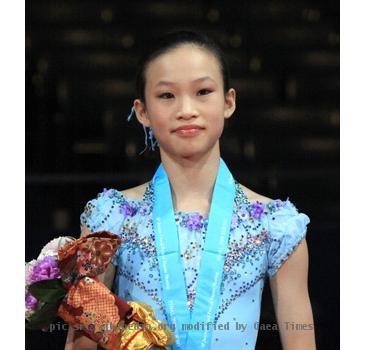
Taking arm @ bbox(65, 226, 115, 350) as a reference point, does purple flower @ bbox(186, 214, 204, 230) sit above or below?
above

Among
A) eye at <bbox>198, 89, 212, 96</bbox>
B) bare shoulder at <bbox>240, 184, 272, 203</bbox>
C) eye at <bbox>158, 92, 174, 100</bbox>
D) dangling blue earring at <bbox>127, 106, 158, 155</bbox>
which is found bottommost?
bare shoulder at <bbox>240, 184, 272, 203</bbox>

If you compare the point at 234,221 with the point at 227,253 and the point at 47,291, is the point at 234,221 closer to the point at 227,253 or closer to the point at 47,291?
the point at 227,253

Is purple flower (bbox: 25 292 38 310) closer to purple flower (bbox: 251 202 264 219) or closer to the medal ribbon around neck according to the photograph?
the medal ribbon around neck

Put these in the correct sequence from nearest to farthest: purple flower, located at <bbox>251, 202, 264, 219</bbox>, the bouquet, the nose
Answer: the bouquet < the nose < purple flower, located at <bbox>251, 202, 264, 219</bbox>

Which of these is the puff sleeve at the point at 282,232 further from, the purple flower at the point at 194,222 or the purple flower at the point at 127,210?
the purple flower at the point at 127,210

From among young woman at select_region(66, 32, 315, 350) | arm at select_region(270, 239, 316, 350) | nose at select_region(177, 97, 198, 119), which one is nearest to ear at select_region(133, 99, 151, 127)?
young woman at select_region(66, 32, 315, 350)

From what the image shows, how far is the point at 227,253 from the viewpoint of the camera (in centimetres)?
226

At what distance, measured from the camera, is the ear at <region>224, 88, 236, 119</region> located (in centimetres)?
234

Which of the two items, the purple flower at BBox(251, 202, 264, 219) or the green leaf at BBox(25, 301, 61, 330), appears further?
the purple flower at BBox(251, 202, 264, 219)

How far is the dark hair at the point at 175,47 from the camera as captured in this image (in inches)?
89.7

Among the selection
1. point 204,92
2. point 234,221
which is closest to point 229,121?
point 204,92

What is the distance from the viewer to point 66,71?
240cm

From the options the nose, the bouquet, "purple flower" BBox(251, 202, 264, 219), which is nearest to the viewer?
the bouquet

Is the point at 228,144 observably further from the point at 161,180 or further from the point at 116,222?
the point at 116,222
